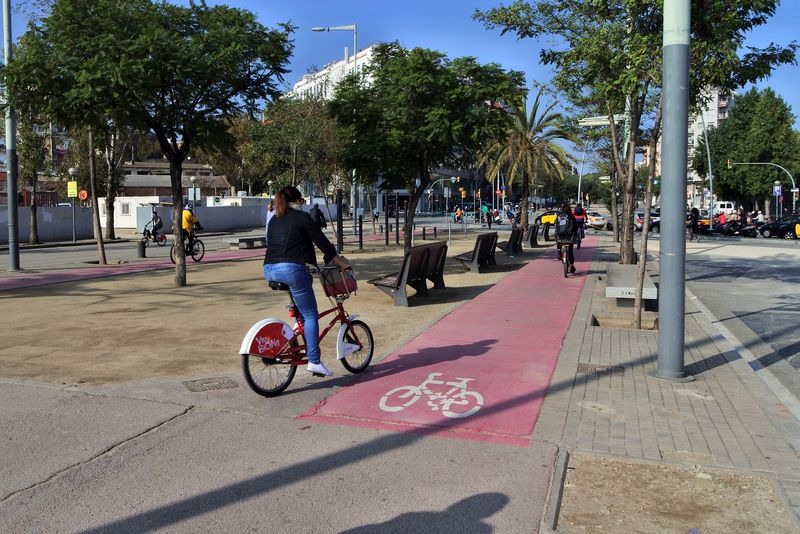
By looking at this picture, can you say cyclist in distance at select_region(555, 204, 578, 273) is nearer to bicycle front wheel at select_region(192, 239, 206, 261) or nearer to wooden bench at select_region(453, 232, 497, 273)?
wooden bench at select_region(453, 232, 497, 273)

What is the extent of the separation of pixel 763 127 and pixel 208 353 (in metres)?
67.6

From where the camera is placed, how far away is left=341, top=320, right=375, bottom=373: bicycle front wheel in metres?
6.57

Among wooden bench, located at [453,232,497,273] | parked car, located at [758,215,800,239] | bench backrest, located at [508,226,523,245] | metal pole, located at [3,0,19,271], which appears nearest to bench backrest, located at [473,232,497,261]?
wooden bench, located at [453,232,497,273]

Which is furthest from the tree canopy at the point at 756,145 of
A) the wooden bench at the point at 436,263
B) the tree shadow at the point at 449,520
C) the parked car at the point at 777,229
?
the tree shadow at the point at 449,520

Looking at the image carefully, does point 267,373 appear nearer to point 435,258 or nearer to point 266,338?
point 266,338

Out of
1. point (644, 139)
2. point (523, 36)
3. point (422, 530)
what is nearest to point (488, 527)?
point (422, 530)

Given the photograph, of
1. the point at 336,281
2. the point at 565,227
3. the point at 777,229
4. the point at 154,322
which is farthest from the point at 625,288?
the point at 777,229

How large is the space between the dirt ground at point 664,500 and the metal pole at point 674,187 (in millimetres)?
2349

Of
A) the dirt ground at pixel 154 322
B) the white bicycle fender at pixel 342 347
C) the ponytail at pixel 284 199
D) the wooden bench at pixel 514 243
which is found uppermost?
the ponytail at pixel 284 199

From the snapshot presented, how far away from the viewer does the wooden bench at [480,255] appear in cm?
1670

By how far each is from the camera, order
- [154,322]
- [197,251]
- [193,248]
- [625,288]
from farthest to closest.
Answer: [197,251], [193,248], [625,288], [154,322]

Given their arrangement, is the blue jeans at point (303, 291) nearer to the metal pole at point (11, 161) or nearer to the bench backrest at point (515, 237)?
the metal pole at point (11, 161)

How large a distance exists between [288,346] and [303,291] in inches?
19.7

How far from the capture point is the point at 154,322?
9.41 meters
